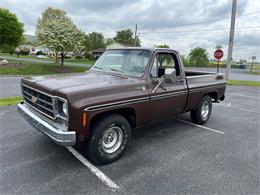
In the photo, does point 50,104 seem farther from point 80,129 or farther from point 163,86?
point 163,86

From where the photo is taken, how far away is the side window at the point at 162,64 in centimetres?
393

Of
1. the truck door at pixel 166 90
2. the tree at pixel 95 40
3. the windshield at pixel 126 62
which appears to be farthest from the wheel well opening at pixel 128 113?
the tree at pixel 95 40

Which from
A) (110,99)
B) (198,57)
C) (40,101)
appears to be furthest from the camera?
(198,57)

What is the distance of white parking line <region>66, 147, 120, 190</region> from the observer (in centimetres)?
282

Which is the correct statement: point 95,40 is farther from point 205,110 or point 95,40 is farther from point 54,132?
point 54,132

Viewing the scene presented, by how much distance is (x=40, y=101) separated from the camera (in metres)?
3.35

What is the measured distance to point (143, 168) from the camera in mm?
3287

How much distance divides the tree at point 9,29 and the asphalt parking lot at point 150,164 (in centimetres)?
3519

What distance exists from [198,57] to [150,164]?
152ft

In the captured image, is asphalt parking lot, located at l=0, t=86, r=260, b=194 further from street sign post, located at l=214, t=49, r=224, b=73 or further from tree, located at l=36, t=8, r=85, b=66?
tree, located at l=36, t=8, r=85, b=66

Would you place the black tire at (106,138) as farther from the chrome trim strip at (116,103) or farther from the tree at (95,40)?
the tree at (95,40)

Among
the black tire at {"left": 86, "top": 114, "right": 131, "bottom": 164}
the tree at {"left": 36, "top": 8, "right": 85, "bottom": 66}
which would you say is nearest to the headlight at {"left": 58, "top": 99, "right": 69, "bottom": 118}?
the black tire at {"left": 86, "top": 114, "right": 131, "bottom": 164}

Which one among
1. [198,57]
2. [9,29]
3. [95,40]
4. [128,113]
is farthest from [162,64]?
[95,40]

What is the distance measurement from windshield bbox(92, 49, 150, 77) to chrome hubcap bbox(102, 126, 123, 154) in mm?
1123
